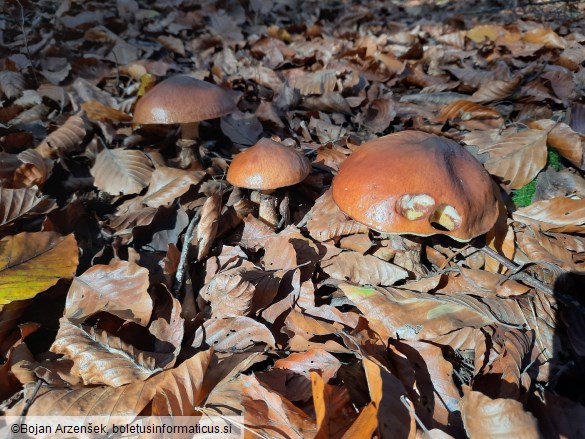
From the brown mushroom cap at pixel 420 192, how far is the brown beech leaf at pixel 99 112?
→ 212cm

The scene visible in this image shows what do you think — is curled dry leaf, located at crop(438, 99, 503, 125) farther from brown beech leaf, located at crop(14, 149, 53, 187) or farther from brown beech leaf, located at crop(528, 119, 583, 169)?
brown beech leaf, located at crop(14, 149, 53, 187)

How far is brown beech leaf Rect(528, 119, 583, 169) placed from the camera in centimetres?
230

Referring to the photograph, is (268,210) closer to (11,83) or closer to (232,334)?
(232,334)

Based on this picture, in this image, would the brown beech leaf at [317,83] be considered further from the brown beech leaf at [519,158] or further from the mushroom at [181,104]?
the brown beech leaf at [519,158]

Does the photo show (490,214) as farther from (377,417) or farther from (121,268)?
(121,268)

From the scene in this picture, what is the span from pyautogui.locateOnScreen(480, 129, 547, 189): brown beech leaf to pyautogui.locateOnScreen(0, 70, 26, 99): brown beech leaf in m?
3.83

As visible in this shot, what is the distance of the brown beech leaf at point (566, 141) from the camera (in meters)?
2.30

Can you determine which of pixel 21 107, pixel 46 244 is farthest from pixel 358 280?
pixel 21 107

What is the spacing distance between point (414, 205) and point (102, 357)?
1.49m

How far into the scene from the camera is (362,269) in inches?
79.0

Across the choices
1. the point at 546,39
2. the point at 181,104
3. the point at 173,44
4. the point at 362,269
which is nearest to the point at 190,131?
the point at 181,104

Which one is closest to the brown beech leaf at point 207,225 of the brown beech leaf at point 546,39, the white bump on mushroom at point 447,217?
the white bump on mushroom at point 447,217

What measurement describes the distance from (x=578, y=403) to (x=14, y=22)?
6142mm

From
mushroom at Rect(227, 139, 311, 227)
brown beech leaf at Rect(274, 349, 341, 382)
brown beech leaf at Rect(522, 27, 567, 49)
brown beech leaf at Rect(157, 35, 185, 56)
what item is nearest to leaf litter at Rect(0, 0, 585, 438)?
brown beech leaf at Rect(274, 349, 341, 382)
